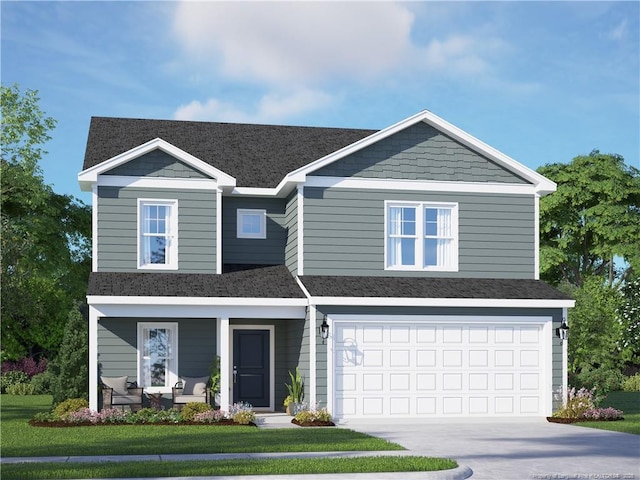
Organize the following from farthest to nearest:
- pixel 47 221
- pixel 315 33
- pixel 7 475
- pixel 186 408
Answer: pixel 47 221, pixel 315 33, pixel 186 408, pixel 7 475

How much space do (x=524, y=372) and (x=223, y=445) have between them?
33.1 feet

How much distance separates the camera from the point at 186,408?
74.0ft

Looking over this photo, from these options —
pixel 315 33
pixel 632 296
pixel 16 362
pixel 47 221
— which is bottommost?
pixel 16 362

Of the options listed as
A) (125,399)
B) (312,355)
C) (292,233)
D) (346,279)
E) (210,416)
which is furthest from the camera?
(292,233)

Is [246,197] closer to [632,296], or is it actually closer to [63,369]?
[63,369]

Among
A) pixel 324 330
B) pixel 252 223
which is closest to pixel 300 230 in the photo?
pixel 252 223

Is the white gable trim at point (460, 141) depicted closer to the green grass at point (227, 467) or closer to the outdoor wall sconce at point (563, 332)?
the outdoor wall sconce at point (563, 332)

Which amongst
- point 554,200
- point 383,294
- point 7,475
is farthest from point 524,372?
point 554,200

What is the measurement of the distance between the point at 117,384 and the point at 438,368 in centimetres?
780

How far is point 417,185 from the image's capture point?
2525 cm

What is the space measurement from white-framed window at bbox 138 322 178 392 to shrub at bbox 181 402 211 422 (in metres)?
2.05

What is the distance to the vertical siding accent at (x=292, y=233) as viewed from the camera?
25156 mm

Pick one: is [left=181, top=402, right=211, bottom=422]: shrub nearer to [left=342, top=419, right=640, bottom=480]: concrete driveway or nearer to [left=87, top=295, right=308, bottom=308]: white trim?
[left=87, top=295, right=308, bottom=308]: white trim

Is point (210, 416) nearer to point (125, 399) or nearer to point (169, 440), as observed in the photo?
point (125, 399)
